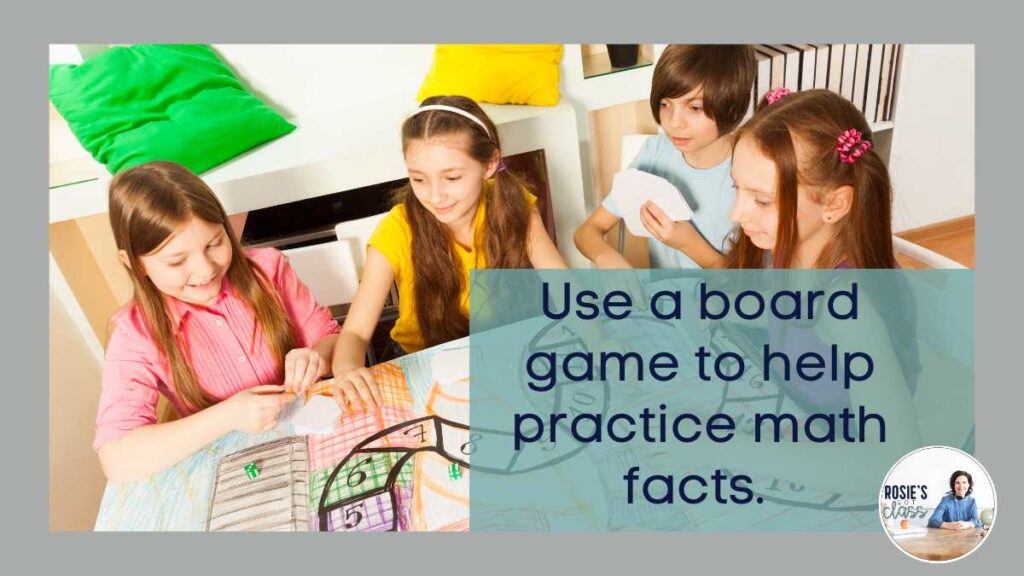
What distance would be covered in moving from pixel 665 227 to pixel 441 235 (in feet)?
1.55

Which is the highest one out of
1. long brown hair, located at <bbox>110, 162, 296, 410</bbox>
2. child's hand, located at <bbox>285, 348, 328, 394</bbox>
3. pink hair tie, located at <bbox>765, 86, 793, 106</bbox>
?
pink hair tie, located at <bbox>765, 86, 793, 106</bbox>

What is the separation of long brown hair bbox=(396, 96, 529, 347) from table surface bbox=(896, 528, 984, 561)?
953mm

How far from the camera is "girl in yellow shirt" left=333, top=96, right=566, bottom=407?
6.02ft

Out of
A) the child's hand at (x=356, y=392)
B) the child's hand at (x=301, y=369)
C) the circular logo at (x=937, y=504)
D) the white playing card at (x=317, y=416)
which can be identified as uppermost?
the child's hand at (x=301, y=369)

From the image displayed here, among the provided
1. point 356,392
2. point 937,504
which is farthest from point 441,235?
point 937,504

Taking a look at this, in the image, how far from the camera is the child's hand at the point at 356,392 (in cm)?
190

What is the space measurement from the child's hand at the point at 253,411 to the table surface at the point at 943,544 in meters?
1.28

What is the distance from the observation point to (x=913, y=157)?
1.88 metres

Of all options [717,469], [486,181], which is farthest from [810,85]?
[717,469]

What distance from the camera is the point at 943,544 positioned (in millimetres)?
1789

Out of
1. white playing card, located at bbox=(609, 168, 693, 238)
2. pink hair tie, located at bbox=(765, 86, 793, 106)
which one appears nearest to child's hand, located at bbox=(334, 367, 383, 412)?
white playing card, located at bbox=(609, 168, 693, 238)

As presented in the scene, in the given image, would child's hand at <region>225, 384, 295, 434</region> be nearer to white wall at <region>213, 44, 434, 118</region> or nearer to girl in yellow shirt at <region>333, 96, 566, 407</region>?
girl in yellow shirt at <region>333, 96, 566, 407</region>

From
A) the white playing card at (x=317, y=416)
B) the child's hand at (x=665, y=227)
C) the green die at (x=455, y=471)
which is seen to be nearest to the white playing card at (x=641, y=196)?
the child's hand at (x=665, y=227)

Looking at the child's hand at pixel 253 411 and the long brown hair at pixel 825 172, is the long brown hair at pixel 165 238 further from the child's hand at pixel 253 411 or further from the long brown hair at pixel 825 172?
the long brown hair at pixel 825 172
